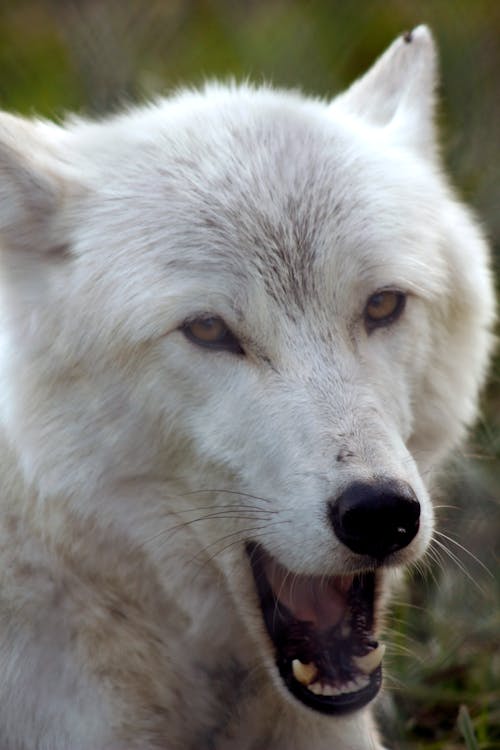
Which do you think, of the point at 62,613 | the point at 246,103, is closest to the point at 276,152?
the point at 246,103

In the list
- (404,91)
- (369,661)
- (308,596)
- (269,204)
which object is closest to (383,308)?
(269,204)

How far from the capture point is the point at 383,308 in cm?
341

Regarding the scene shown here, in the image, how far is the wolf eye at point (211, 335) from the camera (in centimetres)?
323

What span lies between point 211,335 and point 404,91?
1.53 meters

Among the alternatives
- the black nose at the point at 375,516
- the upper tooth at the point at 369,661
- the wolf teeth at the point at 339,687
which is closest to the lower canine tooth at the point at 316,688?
the wolf teeth at the point at 339,687

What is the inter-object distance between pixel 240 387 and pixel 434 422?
83cm

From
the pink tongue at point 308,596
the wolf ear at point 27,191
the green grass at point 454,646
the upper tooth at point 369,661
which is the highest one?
the wolf ear at point 27,191

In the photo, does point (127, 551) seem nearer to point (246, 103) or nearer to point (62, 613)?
point (62, 613)

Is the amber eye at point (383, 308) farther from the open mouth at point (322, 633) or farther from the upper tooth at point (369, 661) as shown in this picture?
the upper tooth at point (369, 661)

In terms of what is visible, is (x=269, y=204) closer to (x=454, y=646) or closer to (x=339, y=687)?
(x=339, y=687)

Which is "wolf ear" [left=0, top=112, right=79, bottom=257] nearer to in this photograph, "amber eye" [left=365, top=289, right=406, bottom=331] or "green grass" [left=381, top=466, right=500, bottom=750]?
"amber eye" [left=365, top=289, right=406, bottom=331]

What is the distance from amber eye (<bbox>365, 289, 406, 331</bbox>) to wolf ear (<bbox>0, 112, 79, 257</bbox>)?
950mm

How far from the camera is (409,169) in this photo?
12.2 ft

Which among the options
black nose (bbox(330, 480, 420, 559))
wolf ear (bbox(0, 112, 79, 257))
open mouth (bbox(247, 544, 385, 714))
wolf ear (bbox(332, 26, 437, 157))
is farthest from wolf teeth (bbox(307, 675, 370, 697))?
wolf ear (bbox(332, 26, 437, 157))
